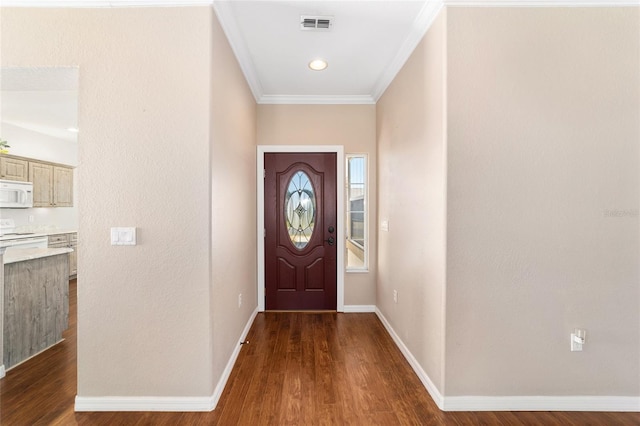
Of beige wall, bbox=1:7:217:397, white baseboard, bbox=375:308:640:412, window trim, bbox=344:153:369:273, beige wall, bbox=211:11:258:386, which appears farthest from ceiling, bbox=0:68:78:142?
white baseboard, bbox=375:308:640:412

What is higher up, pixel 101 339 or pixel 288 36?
pixel 288 36

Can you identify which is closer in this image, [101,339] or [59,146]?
[101,339]

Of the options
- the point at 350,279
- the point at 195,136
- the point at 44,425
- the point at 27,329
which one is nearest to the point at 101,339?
the point at 44,425

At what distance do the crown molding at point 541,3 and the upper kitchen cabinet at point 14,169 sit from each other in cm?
628

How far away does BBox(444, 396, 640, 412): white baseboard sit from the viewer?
188cm

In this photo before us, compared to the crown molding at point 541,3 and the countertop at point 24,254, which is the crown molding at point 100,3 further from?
the countertop at point 24,254

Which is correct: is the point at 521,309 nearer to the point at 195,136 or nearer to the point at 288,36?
the point at 195,136

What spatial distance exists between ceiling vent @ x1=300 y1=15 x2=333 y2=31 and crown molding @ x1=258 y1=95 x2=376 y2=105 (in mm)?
1318

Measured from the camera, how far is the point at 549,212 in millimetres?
1898

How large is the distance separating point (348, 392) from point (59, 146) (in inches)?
274

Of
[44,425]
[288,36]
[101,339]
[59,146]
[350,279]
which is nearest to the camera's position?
[44,425]

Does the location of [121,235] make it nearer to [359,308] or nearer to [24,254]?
[24,254]

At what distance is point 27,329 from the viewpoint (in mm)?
2447

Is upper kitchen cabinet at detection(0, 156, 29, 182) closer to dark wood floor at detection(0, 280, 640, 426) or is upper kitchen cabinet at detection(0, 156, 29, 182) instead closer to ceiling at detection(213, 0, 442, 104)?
dark wood floor at detection(0, 280, 640, 426)
